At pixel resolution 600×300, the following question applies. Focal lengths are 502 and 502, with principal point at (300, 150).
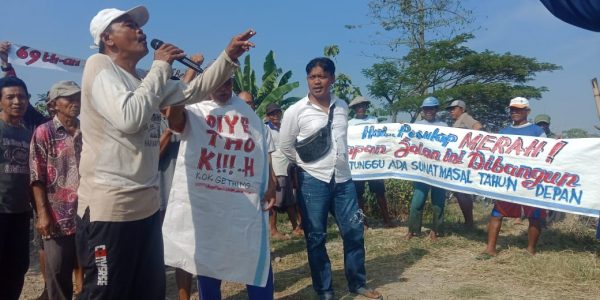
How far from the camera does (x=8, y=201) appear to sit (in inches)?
138

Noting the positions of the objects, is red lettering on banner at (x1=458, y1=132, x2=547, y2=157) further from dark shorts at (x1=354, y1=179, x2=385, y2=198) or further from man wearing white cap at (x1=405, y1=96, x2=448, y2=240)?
dark shorts at (x1=354, y1=179, x2=385, y2=198)

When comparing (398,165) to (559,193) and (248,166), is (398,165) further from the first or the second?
(248,166)

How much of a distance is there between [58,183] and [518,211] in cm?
477

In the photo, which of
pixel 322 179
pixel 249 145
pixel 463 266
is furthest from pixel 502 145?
pixel 249 145

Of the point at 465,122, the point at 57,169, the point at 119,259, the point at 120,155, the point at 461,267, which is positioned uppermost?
the point at 465,122

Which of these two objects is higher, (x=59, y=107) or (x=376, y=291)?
(x=59, y=107)

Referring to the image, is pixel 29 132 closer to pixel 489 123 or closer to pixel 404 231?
pixel 404 231

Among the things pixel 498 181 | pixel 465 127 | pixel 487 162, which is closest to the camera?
pixel 498 181

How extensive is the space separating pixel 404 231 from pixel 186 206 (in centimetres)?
429

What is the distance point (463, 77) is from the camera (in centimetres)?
1848

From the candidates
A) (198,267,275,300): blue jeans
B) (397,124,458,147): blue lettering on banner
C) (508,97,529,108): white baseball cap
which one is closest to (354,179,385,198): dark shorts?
(397,124,458,147): blue lettering on banner

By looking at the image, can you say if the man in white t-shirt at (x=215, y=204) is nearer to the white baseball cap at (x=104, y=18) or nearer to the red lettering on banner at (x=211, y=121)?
the red lettering on banner at (x=211, y=121)

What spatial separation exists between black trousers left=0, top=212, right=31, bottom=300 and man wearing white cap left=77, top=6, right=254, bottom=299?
154 cm

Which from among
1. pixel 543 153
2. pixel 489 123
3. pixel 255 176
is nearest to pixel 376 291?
pixel 255 176
